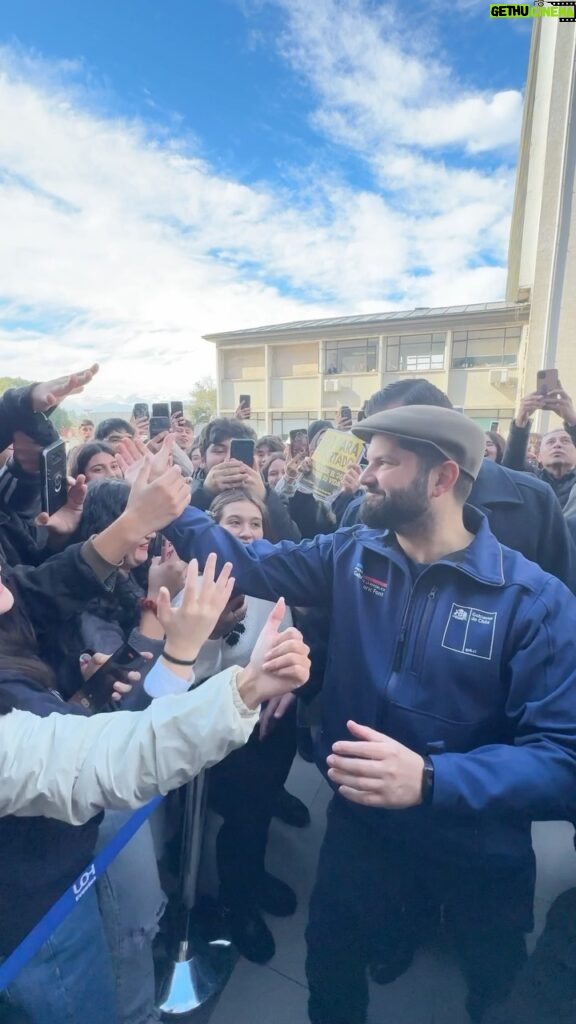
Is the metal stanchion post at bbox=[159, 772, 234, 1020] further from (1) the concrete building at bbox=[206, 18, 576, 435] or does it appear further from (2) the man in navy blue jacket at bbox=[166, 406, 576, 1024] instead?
(1) the concrete building at bbox=[206, 18, 576, 435]

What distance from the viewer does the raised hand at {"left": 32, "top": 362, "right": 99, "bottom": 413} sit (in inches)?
72.0

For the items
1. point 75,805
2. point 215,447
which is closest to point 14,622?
point 75,805

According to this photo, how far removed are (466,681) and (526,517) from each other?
82cm

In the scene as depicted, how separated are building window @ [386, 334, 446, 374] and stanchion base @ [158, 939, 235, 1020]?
21.9 m

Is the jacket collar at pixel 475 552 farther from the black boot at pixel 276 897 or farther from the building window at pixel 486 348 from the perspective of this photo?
the building window at pixel 486 348

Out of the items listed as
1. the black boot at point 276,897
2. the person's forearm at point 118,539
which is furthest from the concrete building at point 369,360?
the person's forearm at point 118,539

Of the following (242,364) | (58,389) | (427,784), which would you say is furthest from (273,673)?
(242,364)

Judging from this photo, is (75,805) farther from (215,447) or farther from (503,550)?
(215,447)

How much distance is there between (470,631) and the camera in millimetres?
1327

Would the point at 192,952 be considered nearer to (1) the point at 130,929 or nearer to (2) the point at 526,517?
(1) the point at 130,929

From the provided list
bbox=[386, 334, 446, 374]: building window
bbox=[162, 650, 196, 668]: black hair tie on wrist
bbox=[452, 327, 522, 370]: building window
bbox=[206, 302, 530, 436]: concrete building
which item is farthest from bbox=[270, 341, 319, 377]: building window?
bbox=[162, 650, 196, 668]: black hair tie on wrist

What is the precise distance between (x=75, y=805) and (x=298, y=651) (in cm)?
54

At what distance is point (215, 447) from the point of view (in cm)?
342

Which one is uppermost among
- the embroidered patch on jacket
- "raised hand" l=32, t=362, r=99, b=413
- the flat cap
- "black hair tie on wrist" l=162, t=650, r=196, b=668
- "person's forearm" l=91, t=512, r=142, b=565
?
"raised hand" l=32, t=362, r=99, b=413
